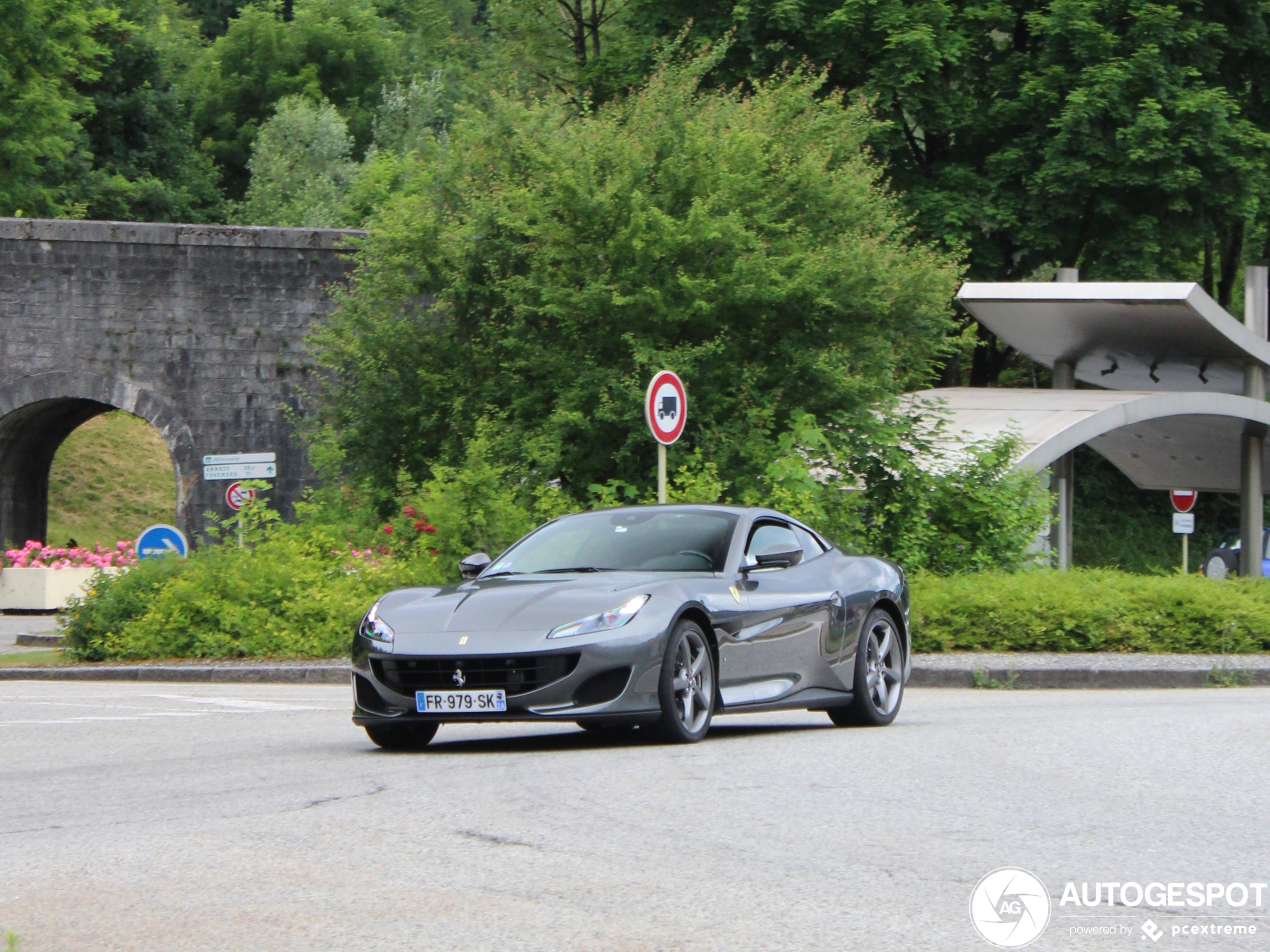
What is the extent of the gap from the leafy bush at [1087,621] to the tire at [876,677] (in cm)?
519

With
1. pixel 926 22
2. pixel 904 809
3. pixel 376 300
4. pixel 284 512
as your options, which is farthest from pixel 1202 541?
pixel 904 809

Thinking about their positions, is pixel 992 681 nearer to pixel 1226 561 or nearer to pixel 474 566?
pixel 474 566

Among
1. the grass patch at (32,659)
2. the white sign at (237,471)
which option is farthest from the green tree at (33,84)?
the grass patch at (32,659)

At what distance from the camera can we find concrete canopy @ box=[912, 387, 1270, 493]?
78.6 ft

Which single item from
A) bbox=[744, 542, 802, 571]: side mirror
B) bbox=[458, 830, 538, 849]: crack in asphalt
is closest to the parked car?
bbox=[744, 542, 802, 571]: side mirror

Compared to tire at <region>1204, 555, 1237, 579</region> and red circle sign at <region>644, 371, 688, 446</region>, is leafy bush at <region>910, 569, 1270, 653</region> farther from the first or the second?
tire at <region>1204, 555, 1237, 579</region>

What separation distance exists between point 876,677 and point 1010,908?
234 inches

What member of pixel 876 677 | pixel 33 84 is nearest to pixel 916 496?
pixel 876 677

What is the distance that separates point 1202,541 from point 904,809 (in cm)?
4091

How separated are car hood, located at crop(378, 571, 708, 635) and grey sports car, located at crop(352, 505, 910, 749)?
0.03 feet

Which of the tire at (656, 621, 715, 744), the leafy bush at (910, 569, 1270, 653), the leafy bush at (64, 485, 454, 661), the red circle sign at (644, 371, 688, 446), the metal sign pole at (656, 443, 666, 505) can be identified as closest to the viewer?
the tire at (656, 621, 715, 744)

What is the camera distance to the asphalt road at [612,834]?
17.4 feet

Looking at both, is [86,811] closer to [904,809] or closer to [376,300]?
[904,809]

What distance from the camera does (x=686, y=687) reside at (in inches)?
379
